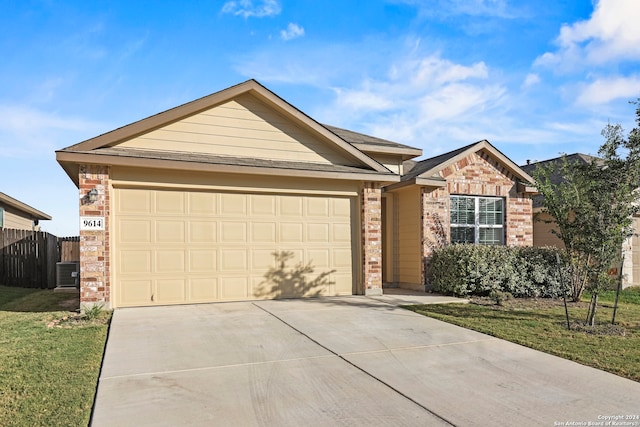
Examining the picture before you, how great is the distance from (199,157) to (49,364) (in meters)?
5.29

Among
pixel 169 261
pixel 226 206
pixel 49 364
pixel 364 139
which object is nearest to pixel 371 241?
pixel 226 206

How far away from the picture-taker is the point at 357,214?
11117 mm

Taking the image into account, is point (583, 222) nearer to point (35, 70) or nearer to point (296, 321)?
point (296, 321)

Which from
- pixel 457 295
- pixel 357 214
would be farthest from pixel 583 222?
pixel 357 214

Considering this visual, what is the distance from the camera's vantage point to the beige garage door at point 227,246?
921cm

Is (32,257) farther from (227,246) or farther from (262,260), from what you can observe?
(262,260)

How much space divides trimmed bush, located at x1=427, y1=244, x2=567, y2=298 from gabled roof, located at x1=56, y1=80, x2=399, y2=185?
107 inches

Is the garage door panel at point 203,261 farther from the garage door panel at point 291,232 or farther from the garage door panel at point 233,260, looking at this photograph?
the garage door panel at point 291,232

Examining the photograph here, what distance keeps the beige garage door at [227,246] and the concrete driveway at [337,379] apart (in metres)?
1.77

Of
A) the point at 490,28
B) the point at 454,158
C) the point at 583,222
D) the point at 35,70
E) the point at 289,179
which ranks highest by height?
the point at 490,28

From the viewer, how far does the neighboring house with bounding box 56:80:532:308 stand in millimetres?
8914

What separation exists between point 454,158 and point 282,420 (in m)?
11.1

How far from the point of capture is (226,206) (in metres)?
9.97

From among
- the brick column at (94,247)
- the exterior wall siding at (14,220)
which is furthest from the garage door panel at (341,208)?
the exterior wall siding at (14,220)
